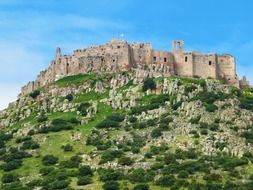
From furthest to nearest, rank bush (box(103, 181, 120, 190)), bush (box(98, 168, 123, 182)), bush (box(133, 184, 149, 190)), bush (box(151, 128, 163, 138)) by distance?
bush (box(151, 128, 163, 138)) → bush (box(98, 168, 123, 182)) → bush (box(103, 181, 120, 190)) → bush (box(133, 184, 149, 190))

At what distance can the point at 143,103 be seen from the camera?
14650 cm

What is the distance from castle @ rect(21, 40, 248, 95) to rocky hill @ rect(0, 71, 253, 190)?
9.10 feet

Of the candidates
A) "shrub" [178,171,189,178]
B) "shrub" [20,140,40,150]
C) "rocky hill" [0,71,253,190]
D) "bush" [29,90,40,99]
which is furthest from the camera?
"bush" [29,90,40,99]

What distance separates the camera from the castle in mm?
156750

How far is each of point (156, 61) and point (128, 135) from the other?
27.1m

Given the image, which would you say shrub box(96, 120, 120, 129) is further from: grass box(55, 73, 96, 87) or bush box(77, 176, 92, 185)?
bush box(77, 176, 92, 185)

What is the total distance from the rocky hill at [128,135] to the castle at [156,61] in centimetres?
277

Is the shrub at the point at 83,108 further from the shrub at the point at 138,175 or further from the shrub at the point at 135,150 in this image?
the shrub at the point at 138,175

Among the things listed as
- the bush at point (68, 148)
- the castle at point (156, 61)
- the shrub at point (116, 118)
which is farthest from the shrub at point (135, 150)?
→ the castle at point (156, 61)

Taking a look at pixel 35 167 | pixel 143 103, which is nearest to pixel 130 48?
pixel 143 103

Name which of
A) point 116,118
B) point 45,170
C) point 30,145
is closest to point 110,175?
point 45,170

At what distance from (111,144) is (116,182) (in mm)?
17798

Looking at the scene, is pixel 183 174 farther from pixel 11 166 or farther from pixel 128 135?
pixel 11 166

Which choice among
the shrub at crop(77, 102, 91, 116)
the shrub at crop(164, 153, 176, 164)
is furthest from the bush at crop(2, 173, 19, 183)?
the shrub at crop(77, 102, 91, 116)
